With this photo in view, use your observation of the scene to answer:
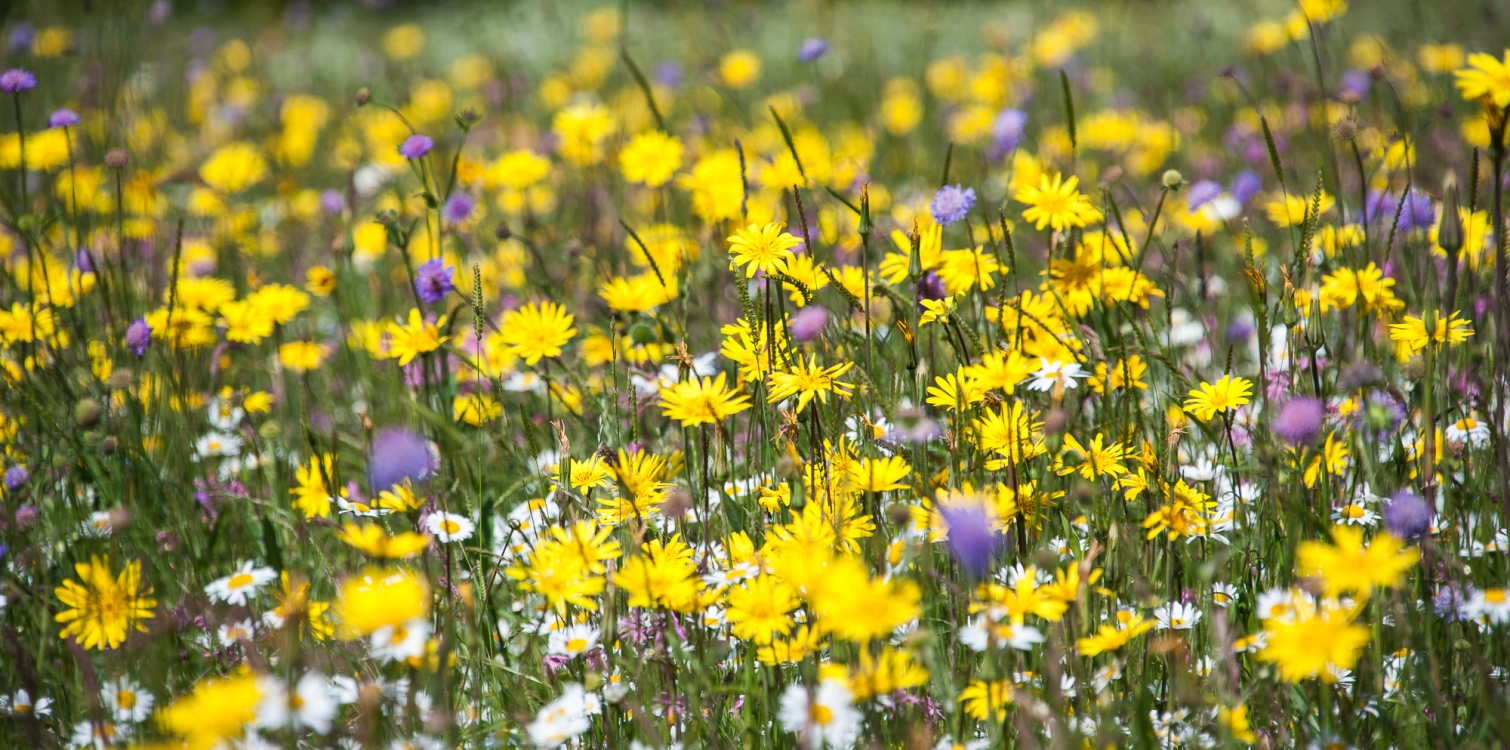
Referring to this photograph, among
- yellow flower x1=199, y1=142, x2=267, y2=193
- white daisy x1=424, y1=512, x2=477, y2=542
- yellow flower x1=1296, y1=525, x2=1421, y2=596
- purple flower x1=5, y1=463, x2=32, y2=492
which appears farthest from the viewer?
yellow flower x1=199, y1=142, x2=267, y2=193

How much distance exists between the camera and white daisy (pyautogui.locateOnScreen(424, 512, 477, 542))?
1.39 meters

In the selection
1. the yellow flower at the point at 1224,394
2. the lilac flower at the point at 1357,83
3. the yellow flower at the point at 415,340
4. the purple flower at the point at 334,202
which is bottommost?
the yellow flower at the point at 1224,394

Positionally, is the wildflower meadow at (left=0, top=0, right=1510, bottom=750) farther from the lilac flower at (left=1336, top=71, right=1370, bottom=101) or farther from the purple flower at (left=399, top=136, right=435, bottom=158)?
the lilac flower at (left=1336, top=71, right=1370, bottom=101)

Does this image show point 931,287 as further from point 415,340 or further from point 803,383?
point 415,340

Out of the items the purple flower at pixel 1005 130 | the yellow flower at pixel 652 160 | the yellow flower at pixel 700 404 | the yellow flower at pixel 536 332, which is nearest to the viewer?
the yellow flower at pixel 700 404

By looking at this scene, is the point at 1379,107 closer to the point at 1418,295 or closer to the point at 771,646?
the point at 1418,295

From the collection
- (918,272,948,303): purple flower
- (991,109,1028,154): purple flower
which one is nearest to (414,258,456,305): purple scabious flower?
(918,272,948,303): purple flower

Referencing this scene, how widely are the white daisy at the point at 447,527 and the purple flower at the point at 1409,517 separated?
110 centimetres

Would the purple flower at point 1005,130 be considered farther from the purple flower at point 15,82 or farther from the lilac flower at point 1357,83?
the purple flower at point 15,82

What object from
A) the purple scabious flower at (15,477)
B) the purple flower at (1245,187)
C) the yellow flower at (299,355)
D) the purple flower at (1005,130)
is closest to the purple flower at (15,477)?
the purple scabious flower at (15,477)

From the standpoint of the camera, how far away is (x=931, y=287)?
1838mm

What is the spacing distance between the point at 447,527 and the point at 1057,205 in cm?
101

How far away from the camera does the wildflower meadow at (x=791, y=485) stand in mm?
1087

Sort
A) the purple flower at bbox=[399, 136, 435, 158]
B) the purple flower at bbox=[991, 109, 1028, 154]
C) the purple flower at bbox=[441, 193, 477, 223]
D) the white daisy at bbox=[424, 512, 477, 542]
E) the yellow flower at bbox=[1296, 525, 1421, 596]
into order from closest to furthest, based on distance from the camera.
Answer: the yellow flower at bbox=[1296, 525, 1421, 596], the white daisy at bbox=[424, 512, 477, 542], the purple flower at bbox=[399, 136, 435, 158], the purple flower at bbox=[441, 193, 477, 223], the purple flower at bbox=[991, 109, 1028, 154]
